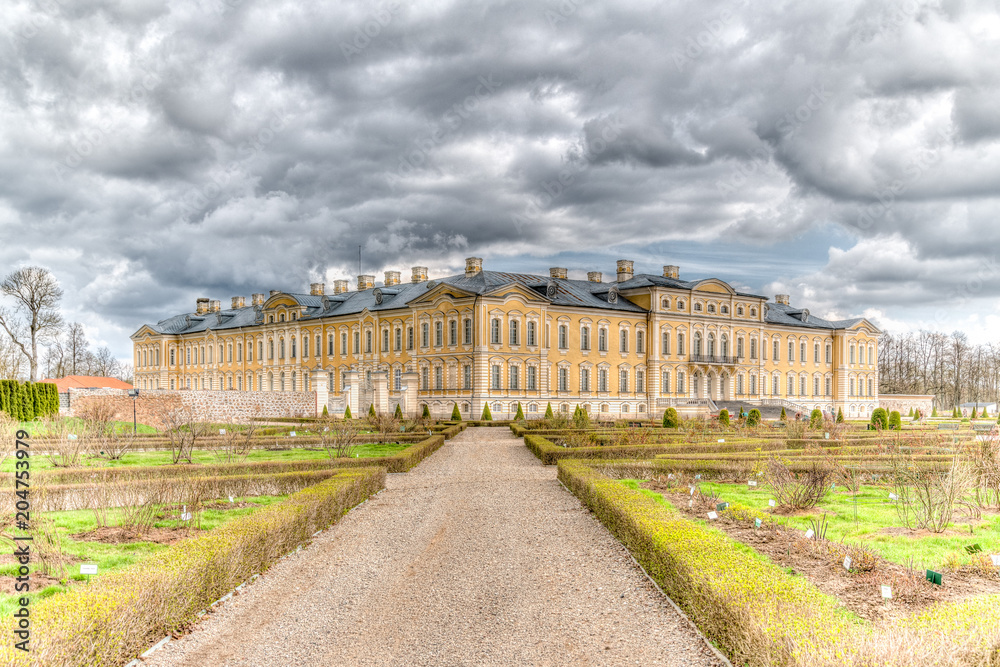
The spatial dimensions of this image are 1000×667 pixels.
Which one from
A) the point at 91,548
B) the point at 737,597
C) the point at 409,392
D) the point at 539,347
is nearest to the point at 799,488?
the point at 737,597

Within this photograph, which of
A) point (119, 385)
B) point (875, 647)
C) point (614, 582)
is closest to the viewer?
point (875, 647)

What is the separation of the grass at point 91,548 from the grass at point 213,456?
5972mm

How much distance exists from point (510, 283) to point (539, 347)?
4.26 meters

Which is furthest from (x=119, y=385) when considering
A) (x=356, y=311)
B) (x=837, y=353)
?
(x=837, y=353)

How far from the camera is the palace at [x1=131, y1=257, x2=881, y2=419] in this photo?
142 feet

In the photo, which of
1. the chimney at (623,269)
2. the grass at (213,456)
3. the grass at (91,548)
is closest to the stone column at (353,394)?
the grass at (213,456)

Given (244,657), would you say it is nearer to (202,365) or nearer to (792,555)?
(792,555)

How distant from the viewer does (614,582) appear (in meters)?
7.58

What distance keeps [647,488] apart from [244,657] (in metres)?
9.17

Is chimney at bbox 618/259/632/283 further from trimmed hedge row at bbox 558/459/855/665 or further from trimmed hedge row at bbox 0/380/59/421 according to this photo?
trimmed hedge row at bbox 558/459/855/665

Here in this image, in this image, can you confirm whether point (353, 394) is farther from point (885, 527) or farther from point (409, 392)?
point (885, 527)

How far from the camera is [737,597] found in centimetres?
554

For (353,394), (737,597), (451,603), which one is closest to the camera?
(737,597)

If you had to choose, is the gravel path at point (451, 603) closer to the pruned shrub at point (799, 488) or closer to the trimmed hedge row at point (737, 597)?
the trimmed hedge row at point (737, 597)
